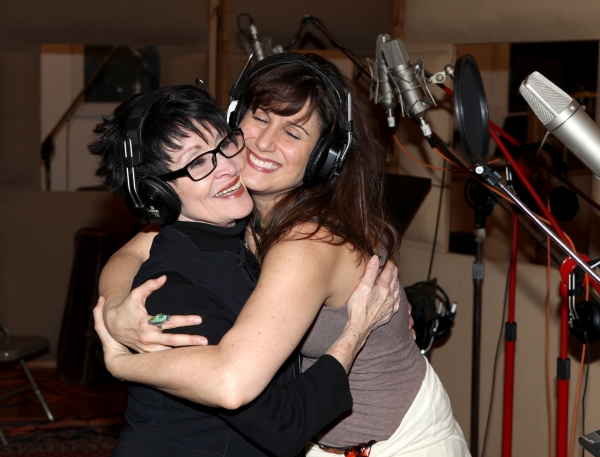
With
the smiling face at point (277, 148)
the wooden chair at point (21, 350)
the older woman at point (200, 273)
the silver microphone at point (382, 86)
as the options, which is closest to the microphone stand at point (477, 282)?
the silver microphone at point (382, 86)

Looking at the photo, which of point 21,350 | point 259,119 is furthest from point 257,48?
point 21,350

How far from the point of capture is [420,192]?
3113 mm

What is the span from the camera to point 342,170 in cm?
177

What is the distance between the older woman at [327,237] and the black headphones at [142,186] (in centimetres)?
22

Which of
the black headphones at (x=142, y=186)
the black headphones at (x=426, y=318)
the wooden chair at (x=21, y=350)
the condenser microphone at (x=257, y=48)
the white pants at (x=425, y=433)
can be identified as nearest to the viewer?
the black headphones at (x=142, y=186)

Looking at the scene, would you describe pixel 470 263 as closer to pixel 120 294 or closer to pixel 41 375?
pixel 120 294

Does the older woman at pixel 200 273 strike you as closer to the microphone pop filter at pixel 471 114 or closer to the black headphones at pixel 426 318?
the microphone pop filter at pixel 471 114

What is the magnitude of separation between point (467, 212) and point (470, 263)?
2602mm

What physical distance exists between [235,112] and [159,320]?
68cm

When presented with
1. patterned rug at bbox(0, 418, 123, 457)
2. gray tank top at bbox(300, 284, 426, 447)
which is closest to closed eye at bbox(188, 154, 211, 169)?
gray tank top at bbox(300, 284, 426, 447)

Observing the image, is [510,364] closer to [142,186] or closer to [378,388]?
[378,388]

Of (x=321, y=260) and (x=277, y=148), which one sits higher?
(x=277, y=148)

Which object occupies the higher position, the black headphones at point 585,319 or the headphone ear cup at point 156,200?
the headphone ear cup at point 156,200

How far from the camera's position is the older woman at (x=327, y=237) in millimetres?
1447
